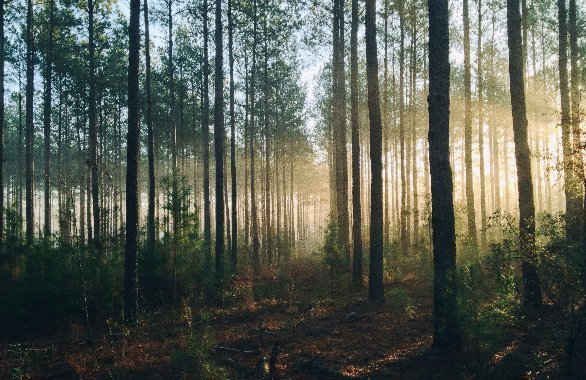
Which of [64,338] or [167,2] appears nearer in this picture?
[64,338]

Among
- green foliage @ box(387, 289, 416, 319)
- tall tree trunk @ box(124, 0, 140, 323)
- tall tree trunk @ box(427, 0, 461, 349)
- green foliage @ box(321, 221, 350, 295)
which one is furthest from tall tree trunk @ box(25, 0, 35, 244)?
tall tree trunk @ box(427, 0, 461, 349)

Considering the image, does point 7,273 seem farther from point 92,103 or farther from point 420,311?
point 420,311

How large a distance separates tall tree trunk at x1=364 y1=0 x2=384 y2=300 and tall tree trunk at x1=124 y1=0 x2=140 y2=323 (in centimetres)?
647

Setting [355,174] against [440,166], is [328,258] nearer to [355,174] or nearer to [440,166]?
[355,174]

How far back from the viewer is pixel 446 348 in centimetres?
626

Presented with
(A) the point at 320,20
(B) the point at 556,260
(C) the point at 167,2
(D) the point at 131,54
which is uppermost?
(C) the point at 167,2

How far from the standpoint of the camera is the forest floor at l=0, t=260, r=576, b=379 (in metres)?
5.66

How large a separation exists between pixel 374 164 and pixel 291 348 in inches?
222

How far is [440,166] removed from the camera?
21.9 feet

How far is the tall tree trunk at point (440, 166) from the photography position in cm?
645

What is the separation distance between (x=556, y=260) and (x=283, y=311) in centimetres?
706

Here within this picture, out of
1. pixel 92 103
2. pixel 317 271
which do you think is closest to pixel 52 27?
pixel 92 103

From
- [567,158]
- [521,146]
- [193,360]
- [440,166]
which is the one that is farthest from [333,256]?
[567,158]

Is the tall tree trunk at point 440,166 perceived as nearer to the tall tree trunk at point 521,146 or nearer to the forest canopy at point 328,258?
the forest canopy at point 328,258
